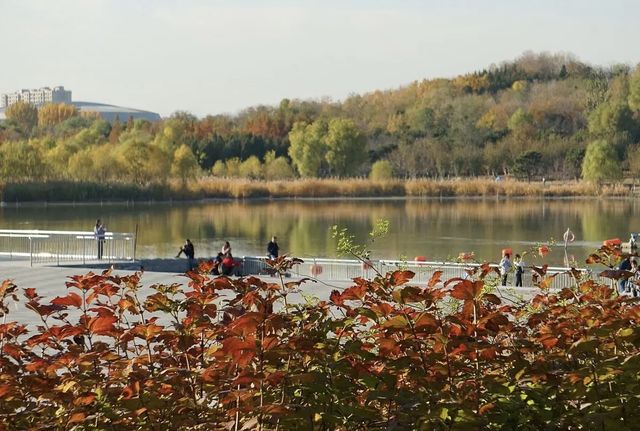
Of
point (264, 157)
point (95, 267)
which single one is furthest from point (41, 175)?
point (95, 267)

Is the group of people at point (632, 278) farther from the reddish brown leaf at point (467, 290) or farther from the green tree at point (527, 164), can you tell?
the green tree at point (527, 164)

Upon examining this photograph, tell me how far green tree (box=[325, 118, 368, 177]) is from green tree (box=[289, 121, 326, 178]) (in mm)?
817

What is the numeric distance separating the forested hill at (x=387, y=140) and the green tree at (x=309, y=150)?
10 centimetres

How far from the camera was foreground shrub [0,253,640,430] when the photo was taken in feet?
12.1

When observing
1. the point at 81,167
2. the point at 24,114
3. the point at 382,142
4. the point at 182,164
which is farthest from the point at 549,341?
the point at 24,114

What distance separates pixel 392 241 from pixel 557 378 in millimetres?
33137

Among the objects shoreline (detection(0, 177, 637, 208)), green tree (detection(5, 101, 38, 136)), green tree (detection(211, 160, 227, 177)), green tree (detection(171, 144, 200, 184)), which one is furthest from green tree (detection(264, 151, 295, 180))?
green tree (detection(5, 101, 38, 136))

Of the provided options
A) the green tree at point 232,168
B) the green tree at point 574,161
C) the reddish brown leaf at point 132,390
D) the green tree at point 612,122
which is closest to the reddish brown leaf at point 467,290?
the reddish brown leaf at point 132,390

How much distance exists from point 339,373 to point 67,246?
22952mm

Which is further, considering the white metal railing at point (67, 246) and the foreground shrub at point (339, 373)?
the white metal railing at point (67, 246)

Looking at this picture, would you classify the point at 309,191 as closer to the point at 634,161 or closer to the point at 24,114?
the point at 634,161

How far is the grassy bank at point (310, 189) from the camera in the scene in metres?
61.6

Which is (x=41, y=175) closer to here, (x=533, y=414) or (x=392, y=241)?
(x=392, y=241)

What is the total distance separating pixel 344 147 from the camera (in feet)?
270
